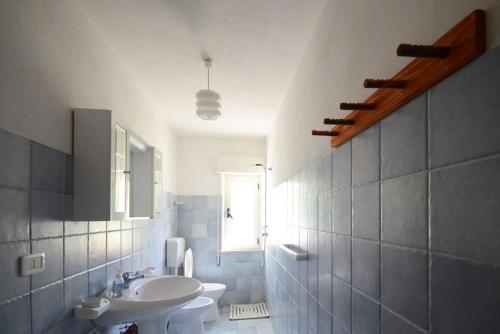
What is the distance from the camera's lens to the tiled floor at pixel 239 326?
348 cm

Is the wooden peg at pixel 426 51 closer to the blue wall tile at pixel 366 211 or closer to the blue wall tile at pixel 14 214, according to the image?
the blue wall tile at pixel 366 211

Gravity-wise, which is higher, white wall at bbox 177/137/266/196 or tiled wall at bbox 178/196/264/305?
white wall at bbox 177/137/266/196

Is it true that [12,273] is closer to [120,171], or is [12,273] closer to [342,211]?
[120,171]

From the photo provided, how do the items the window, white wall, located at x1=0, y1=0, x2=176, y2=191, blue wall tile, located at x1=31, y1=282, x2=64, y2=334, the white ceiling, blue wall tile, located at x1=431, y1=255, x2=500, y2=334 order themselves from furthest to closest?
1. the window
2. the white ceiling
3. blue wall tile, located at x1=31, y1=282, x2=64, y2=334
4. white wall, located at x1=0, y1=0, x2=176, y2=191
5. blue wall tile, located at x1=431, y1=255, x2=500, y2=334

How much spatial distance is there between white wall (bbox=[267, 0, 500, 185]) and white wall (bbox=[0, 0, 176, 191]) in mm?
1217

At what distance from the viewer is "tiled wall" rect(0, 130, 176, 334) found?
1.08m

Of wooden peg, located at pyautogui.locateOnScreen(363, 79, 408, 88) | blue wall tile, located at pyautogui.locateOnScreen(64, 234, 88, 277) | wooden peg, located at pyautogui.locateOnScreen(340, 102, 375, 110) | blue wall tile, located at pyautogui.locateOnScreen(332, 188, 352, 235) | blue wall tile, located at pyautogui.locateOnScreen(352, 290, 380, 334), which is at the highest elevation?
wooden peg, located at pyautogui.locateOnScreen(363, 79, 408, 88)

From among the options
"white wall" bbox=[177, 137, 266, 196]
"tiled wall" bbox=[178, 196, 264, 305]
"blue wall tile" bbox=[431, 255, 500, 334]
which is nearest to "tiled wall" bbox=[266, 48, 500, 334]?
"blue wall tile" bbox=[431, 255, 500, 334]

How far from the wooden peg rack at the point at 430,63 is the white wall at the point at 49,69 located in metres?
1.15

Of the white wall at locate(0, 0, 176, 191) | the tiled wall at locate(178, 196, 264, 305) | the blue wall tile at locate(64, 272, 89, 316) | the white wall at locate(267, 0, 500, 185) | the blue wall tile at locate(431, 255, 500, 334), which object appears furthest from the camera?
the tiled wall at locate(178, 196, 264, 305)

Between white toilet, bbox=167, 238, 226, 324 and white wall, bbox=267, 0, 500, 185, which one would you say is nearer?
white wall, bbox=267, 0, 500, 185

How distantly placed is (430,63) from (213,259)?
3.99 meters

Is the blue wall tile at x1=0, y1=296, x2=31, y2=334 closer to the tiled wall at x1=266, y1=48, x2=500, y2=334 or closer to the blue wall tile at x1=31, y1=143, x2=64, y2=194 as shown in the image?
the blue wall tile at x1=31, y1=143, x2=64, y2=194

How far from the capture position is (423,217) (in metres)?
0.77
